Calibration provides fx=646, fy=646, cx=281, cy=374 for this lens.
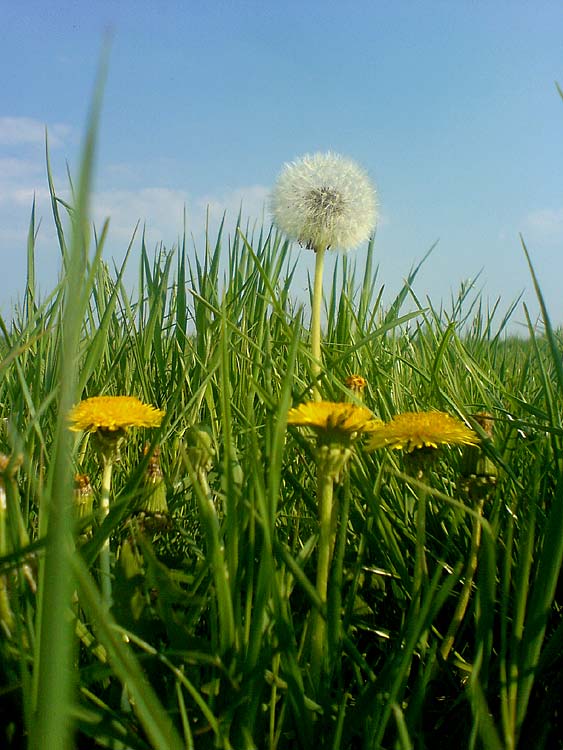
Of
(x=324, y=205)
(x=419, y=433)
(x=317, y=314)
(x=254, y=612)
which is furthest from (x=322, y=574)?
(x=324, y=205)

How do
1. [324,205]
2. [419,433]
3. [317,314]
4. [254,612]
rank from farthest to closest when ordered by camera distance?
[324,205] < [317,314] < [419,433] < [254,612]

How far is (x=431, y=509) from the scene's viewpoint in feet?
2.89

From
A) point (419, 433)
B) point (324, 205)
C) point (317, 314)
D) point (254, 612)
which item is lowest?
point (254, 612)

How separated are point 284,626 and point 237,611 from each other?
0.05 meters

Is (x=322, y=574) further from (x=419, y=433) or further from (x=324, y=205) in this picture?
(x=324, y=205)

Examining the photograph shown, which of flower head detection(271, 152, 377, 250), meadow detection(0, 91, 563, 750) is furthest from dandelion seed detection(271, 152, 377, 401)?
meadow detection(0, 91, 563, 750)

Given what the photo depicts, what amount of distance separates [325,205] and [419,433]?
98 cm

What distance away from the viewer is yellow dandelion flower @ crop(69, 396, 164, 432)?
687mm

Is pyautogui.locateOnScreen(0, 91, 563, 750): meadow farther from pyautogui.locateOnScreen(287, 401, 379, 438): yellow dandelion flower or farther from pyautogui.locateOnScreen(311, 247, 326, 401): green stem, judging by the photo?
pyautogui.locateOnScreen(311, 247, 326, 401): green stem

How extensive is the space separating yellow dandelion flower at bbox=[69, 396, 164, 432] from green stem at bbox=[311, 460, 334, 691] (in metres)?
0.23

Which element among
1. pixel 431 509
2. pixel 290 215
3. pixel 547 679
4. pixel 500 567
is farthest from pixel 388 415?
pixel 290 215

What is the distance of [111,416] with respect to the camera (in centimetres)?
70

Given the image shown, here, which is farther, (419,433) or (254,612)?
(419,433)

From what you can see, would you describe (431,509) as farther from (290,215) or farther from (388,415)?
(290,215)
